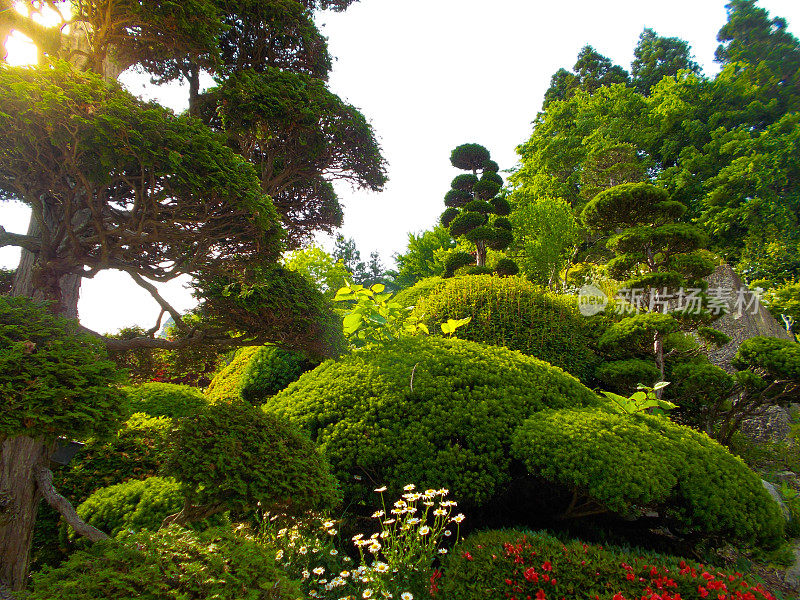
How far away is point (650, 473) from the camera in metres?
2.93

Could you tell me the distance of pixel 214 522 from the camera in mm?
3115

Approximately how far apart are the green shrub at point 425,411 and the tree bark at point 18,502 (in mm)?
1873

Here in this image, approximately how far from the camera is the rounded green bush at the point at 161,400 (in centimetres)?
502

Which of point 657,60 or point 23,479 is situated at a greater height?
point 657,60

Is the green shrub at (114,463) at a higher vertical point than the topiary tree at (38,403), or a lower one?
lower

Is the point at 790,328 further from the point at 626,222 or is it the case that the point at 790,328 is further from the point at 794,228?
the point at 626,222

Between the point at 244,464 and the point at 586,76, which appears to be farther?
the point at 586,76

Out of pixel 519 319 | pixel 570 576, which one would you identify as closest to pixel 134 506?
pixel 570 576

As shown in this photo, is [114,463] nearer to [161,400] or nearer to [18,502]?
[161,400]

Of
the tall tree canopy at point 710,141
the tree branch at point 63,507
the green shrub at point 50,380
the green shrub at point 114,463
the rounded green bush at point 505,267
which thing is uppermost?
the tall tree canopy at point 710,141

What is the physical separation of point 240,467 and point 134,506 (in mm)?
1433

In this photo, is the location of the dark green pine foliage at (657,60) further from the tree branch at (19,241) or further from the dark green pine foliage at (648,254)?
the tree branch at (19,241)

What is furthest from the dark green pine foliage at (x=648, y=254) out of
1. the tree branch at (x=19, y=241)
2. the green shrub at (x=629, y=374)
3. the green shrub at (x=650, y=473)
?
the tree branch at (x=19, y=241)

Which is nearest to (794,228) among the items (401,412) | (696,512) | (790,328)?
(790,328)
